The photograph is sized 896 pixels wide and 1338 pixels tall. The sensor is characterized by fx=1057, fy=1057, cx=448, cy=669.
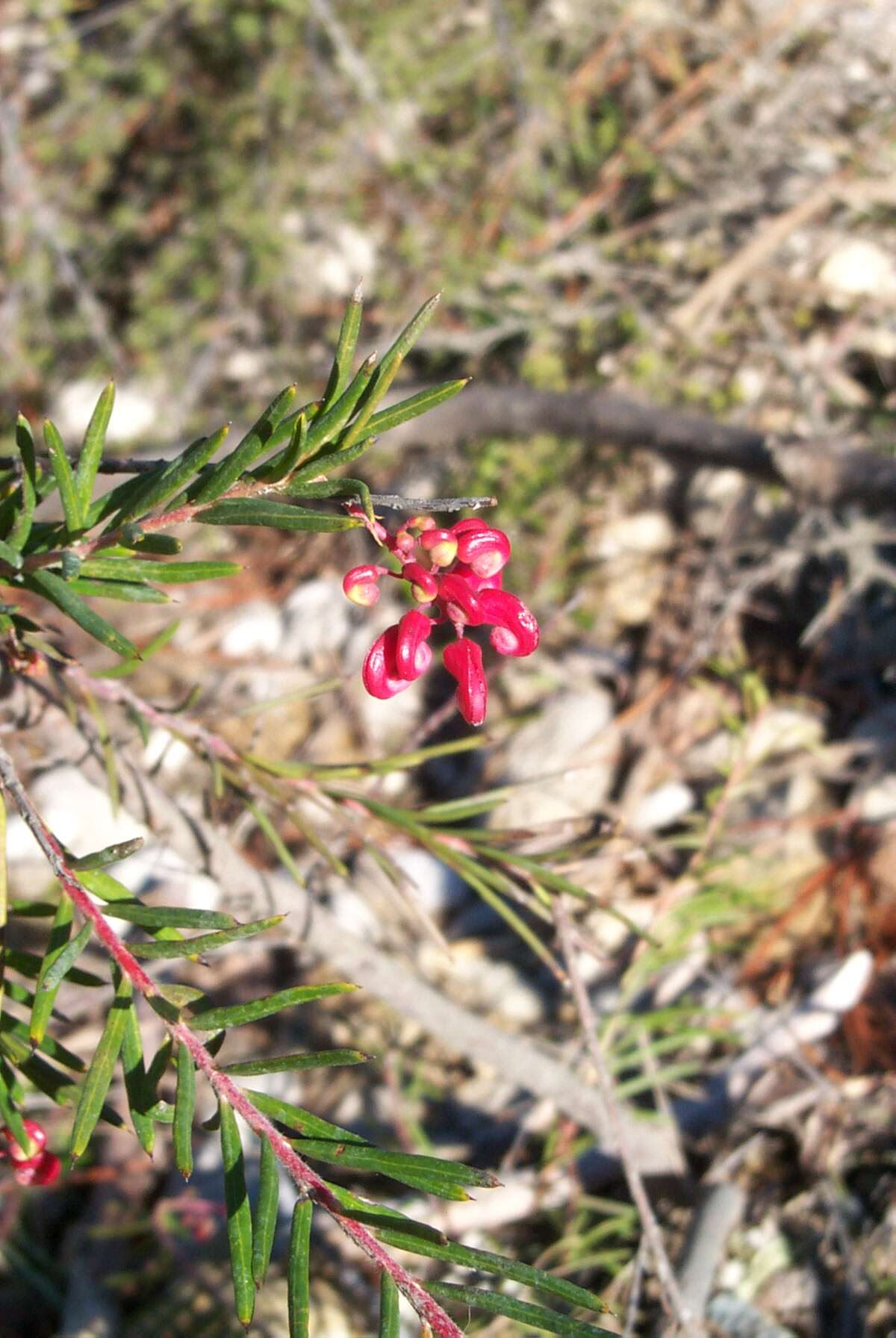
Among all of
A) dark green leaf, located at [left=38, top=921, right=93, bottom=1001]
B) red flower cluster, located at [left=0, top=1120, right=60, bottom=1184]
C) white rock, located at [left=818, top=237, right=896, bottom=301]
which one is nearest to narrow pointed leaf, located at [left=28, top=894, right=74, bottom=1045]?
dark green leaf, located at [left=38, top=921, right=93, bottom=1001]

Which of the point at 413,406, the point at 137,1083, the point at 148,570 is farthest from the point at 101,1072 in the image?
the point at 413,406

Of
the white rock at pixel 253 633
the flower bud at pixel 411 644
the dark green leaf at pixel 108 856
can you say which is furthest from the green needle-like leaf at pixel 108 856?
the white rock at pixel 253 633

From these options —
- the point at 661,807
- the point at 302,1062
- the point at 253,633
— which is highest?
the point at 302,1062

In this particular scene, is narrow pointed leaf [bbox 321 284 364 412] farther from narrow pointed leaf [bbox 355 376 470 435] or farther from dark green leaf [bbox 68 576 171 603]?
dark green leaf [bbox 68 576 171 603]

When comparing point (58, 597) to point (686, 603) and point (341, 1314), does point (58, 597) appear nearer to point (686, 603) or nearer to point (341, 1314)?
point (341, 1314)

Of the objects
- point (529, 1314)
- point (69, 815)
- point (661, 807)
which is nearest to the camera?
point (529, 1314)

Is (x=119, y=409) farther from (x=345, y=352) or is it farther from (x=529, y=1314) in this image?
(x=529, y=1314)
